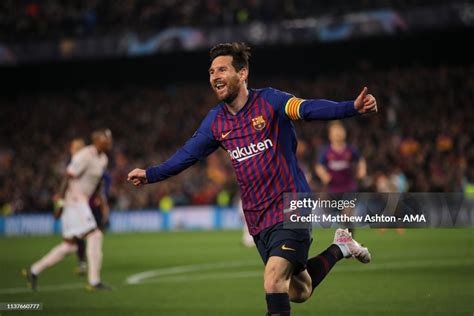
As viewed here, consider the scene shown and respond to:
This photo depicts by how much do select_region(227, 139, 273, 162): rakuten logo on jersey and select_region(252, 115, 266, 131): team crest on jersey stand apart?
0.39ft

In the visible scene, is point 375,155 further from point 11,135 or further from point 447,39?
point 11,135

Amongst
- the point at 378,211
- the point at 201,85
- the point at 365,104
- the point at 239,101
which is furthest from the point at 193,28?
the point at 365,104

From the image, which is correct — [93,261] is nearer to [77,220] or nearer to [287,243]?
[77,220]

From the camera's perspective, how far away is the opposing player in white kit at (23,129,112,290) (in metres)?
11.4

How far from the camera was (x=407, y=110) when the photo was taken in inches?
1130

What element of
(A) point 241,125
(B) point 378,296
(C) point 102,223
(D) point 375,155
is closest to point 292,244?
(A) point 241,125

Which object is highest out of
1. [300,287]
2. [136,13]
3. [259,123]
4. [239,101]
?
[136,13]

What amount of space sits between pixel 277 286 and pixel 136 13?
100 ft

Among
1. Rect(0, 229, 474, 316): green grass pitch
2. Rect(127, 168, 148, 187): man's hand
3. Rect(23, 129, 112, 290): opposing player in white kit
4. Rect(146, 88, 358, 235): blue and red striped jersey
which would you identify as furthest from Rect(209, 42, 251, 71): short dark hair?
Rect(23, 129, 112, 290): opposing player in white kit

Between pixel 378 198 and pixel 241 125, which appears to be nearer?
pixel 241 125

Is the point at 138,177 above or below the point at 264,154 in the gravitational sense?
below

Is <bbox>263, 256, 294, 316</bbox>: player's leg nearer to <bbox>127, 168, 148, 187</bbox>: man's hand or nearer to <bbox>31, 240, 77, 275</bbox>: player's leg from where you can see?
<bbox>127, 168, 148, 187</bbox>: man's hand

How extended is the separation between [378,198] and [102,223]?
6253mm

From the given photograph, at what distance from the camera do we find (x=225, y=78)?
661 centimetres
